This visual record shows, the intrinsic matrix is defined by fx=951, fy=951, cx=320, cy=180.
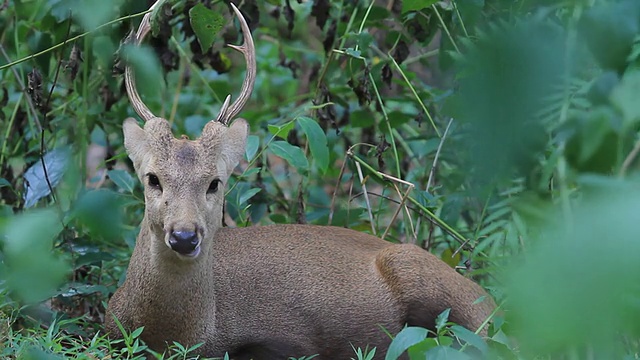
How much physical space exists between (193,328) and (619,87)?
2714 mm

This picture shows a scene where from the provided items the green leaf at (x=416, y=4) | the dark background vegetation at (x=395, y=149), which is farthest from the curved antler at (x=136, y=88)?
the green leaf at (x=416, y=4)

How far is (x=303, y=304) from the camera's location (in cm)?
423

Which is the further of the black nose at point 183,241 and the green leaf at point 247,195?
the green leaf at point 247,195

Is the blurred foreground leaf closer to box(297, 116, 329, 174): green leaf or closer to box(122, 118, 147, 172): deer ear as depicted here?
box(122, 118, 147, 172): deer ear

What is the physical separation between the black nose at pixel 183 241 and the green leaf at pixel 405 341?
927 mm

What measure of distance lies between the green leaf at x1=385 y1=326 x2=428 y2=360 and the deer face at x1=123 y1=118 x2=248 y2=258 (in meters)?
0.94

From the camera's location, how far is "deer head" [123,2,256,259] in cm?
338

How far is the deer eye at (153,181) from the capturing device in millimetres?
3572

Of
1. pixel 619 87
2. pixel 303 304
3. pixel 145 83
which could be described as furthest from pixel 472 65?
pixel 303 304

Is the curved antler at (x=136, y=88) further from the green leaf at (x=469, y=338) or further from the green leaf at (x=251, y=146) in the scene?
the green leaf at (x=469, y=338)

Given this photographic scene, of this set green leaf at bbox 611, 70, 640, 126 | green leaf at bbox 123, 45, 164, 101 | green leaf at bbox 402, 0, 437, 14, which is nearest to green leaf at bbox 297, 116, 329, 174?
green leaf at bbox 402, 0, 437, 14

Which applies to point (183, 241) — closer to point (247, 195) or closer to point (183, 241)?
point (183, 241)

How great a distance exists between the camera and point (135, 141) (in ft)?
12.6

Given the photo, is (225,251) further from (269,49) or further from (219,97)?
(269,49)
